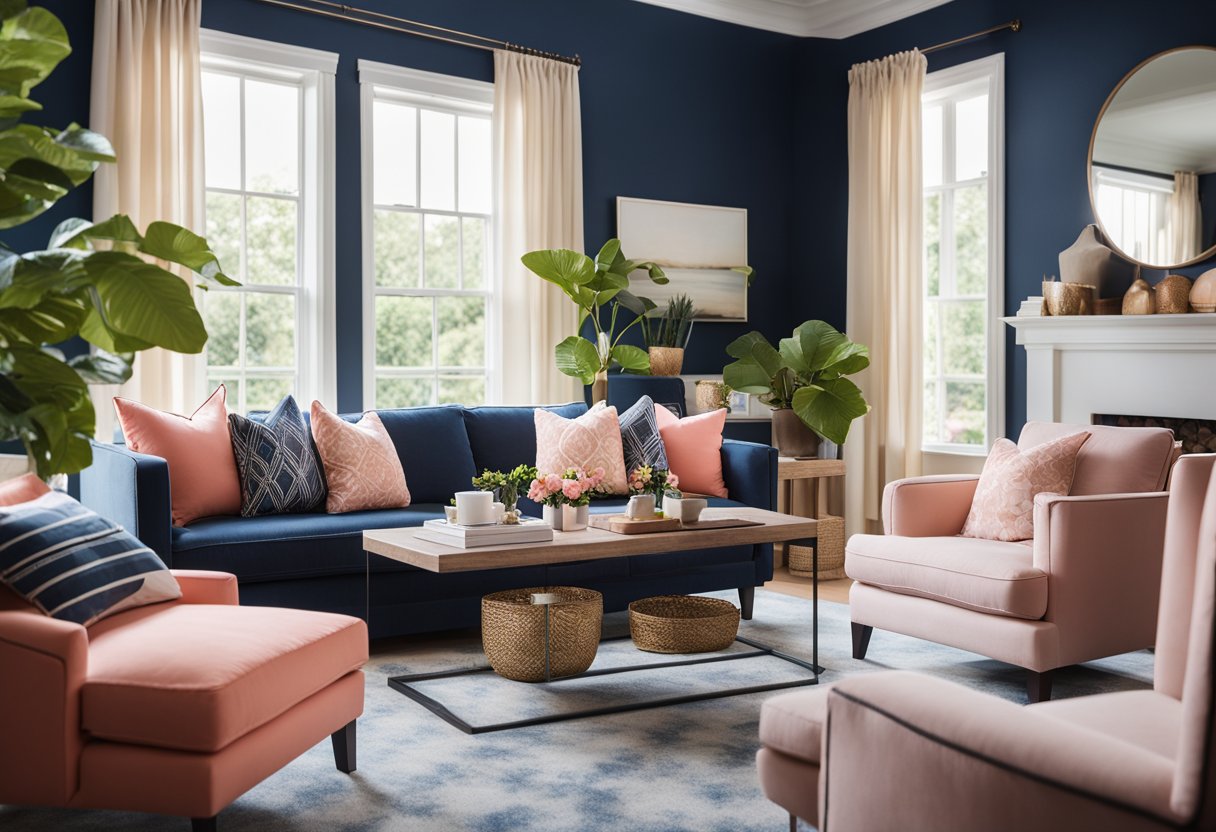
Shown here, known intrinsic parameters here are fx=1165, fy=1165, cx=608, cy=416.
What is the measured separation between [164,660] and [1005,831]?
5.48 ft

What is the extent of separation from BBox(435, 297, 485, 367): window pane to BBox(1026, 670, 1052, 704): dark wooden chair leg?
130 inches

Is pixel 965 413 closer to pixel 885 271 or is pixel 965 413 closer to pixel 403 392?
pixel 885 271

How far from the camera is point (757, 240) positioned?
274 inches

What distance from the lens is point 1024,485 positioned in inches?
161

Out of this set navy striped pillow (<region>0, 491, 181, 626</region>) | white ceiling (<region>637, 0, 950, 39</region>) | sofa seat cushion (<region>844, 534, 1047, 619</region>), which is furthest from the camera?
white ceiling (<region>637, 0, 950, 39</region>)

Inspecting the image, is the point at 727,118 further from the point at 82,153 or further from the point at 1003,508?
the point at 82,153

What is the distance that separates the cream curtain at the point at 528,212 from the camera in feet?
19.2

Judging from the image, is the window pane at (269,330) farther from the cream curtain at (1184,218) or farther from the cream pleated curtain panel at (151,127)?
the cream curtain at (1184,218)

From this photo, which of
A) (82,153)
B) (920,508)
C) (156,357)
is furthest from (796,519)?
(82,153)

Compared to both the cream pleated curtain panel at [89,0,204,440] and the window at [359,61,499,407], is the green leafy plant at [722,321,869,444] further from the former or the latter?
the cream pleated curtain panel at [89,0,204,440]

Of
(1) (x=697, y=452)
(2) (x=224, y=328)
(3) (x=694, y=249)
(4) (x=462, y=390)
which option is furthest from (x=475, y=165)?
(1) (x=697, y=452)

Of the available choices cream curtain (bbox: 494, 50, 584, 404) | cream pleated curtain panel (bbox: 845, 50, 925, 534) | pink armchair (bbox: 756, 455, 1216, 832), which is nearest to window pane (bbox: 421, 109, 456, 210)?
cream curtain (bbox: 494, 50, 584, 404)

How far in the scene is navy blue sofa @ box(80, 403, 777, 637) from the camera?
3.88m

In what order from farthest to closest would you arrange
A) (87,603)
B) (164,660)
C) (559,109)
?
(559,109) → (87,603) → (164,660)
